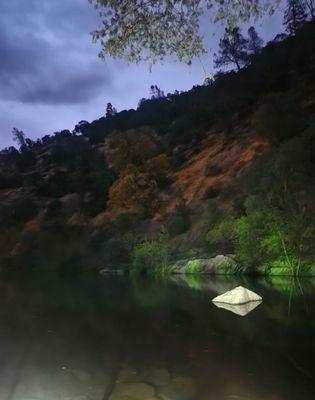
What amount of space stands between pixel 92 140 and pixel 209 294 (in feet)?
287

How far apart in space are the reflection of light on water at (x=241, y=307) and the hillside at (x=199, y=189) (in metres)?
11.1

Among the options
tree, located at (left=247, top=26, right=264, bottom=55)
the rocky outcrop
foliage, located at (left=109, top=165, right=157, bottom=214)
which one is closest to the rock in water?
the rocky outcrop

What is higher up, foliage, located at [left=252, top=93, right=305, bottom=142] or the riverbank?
foliage, located at [left=252, top=93, right=305, bottom=142]

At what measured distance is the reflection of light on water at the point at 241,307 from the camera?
47.1 ft

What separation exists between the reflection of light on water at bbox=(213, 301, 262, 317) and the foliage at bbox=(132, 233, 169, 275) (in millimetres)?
21641

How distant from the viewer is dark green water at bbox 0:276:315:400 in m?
6.95

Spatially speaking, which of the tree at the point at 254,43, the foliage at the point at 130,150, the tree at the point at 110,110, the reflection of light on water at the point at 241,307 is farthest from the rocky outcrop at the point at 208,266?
the tree at the point at 110,110

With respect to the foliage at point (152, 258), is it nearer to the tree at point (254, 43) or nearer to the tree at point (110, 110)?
the tree at point (254, 43)

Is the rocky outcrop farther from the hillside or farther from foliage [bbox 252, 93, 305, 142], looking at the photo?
foliage [bbox 252, 93, 305, 142]

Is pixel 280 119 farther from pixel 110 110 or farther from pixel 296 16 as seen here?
pixel 110 110

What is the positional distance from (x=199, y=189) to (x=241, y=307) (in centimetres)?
3712

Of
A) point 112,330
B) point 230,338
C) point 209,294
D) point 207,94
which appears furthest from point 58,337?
point 207,94

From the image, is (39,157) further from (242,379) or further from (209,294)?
(242,379)

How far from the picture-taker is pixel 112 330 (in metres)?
12.3
